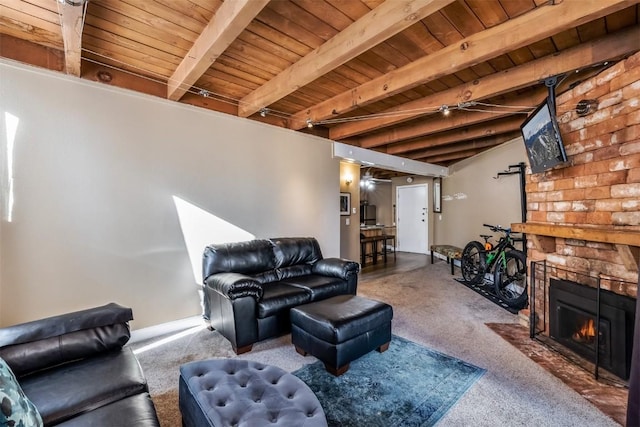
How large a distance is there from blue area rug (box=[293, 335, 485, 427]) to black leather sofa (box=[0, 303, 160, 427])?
1119 millimetres

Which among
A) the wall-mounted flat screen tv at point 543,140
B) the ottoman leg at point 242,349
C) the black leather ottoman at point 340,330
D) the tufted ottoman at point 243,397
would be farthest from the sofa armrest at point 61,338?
the wall-mounted flat screen tv at point 543,140

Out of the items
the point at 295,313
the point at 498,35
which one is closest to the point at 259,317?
the point at 295,313

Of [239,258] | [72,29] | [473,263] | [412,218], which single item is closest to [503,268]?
[473,263]

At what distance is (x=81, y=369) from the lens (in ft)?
4.71

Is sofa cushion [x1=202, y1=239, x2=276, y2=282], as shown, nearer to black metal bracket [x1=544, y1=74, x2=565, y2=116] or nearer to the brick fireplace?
the brick fireplace

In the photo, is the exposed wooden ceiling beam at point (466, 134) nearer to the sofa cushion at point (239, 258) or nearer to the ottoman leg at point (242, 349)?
the sofa cushion at point (239, 258)

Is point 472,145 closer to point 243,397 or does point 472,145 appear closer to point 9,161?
point 243,397

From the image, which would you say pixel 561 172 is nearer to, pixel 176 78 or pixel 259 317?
pixel 259 317

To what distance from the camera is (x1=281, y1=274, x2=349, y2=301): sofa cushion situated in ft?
9.95

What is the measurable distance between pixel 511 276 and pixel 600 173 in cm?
244

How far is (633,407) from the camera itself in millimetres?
1364

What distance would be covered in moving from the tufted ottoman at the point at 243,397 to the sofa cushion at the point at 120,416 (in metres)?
0.21

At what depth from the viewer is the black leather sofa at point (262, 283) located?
2.57 metres

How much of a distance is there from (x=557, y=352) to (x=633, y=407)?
1436 mm
